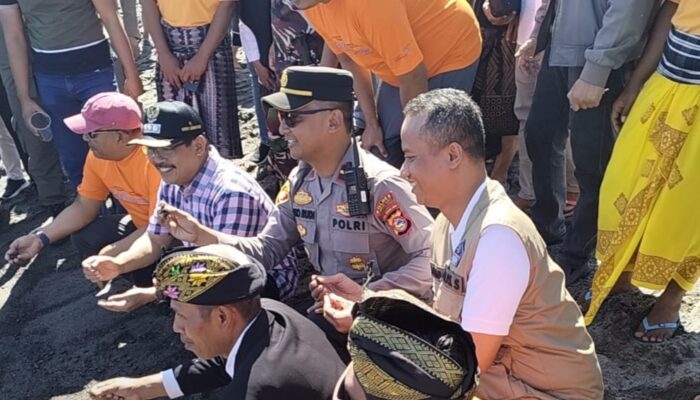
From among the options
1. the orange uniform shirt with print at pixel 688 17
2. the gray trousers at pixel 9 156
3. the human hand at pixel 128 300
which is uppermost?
the orange uniform shirt with print at pixel 688 17

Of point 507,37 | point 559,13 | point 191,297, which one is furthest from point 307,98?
point 507,37

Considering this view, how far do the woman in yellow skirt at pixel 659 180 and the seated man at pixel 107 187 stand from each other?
2.07 meters

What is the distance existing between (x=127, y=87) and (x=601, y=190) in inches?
107

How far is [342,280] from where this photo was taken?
2.67 m

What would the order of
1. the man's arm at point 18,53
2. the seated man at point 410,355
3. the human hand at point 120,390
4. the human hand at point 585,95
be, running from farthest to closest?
the man's arm at point 18,53, the human hand at point 585,95, the human hand at point 120,390, the seated man at point 410,355

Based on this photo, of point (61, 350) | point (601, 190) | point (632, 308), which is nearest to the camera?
point (601, 190)

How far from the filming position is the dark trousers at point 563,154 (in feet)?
10.6

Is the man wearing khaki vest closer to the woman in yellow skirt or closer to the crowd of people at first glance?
the crowd of people

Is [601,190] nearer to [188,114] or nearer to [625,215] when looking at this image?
[625,215]

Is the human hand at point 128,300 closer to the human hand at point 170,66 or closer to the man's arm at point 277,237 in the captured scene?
the man's arm at point 277,237

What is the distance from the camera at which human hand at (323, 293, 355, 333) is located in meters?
2.41

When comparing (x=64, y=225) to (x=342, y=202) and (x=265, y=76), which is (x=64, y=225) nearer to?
(x=265, y=76)

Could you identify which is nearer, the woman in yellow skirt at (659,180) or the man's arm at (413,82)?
the woman in yellow skirt at (659,180)

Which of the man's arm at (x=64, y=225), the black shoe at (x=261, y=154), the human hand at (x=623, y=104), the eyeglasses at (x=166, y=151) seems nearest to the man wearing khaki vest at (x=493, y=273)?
the human hand at (x=623, y=104)
